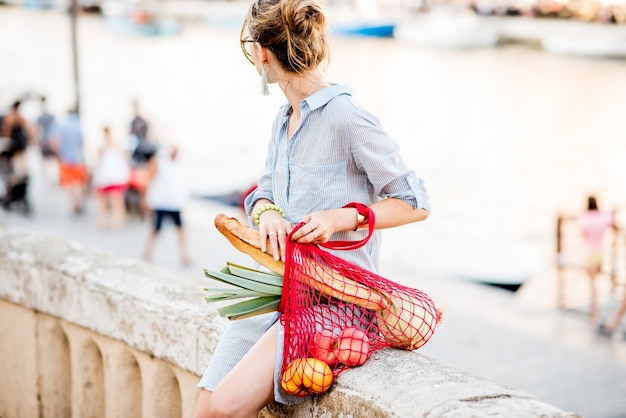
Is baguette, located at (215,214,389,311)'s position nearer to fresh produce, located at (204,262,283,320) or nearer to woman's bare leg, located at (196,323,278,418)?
fresh produce, located at (204,262,283,320)

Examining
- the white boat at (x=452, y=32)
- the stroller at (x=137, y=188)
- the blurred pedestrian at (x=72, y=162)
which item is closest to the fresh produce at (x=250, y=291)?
the stroller at (x=137, y=188)

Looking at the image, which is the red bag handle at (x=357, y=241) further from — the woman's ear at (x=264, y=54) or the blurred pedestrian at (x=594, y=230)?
the blurred pedestrian at (x=594, y=230)

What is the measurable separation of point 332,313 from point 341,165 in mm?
381

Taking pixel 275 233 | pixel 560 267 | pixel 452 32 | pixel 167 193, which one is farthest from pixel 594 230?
pixel 452 32

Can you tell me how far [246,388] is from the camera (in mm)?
1994

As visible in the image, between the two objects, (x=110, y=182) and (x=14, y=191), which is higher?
(x=110, y=182)

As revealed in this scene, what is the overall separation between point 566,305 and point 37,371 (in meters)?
7.25

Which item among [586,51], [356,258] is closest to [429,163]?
[356,258]

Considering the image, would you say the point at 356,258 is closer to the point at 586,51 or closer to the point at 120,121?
the point at 120,121

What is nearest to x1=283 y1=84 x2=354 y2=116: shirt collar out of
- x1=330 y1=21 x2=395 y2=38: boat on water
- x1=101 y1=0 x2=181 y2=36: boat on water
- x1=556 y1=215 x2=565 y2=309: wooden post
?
x1=556 y1=215 x2=565 y2=309: wooden post

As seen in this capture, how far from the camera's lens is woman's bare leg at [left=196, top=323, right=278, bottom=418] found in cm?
198

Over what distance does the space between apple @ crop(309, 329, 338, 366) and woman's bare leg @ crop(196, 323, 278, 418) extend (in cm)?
10

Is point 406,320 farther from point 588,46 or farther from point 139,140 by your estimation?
point 588,46

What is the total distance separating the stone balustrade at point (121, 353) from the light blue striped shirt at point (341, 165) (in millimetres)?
385
